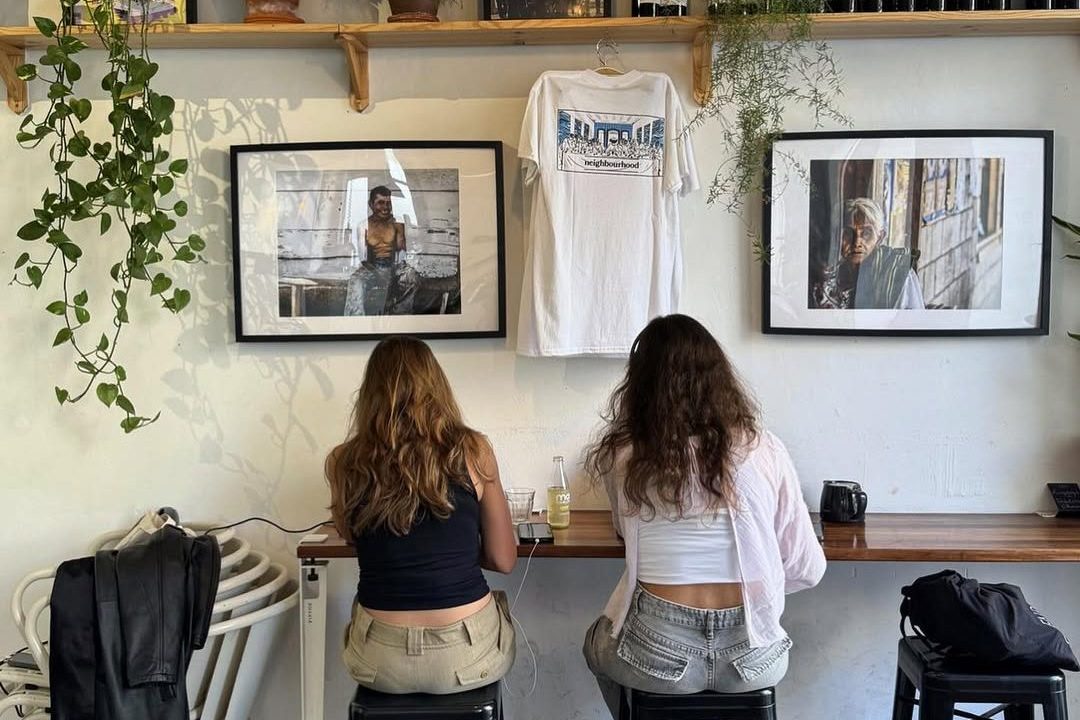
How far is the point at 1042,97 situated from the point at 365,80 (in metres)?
1.80

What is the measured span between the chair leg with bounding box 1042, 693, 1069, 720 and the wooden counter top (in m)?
0.31

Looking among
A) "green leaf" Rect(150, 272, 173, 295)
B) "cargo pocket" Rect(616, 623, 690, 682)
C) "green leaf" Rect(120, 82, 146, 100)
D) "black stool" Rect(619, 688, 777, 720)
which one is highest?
"green leaf" Rect(120, 82, 146, 100)

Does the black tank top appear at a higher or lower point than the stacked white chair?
higher

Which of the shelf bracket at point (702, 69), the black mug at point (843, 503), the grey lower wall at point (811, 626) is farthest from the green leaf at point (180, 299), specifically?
the black mug at point (843, 503)

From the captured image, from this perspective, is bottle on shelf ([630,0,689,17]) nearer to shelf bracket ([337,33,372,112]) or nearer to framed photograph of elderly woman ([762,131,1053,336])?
framed photograph of elderly woman ([762,131,1053,336])

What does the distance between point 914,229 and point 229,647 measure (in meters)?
2.04

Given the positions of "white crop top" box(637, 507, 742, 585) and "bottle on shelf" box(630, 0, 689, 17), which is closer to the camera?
"white crop top" box(637, 507, 742, 585)

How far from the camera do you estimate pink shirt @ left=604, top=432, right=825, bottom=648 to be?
73.7 inches

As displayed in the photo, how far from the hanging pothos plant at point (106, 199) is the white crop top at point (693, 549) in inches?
52.9

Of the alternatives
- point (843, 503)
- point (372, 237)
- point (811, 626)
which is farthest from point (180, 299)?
point (811, 626)

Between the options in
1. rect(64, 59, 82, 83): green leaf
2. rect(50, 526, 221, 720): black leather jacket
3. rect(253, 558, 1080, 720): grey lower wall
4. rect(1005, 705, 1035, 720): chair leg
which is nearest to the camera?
rect(50, 526, 221, 720): black leather jacket

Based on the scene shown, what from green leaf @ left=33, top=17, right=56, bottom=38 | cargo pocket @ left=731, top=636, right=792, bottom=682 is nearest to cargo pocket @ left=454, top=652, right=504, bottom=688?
cargo pocket @ left=731, top=636, right=792, bottom=682

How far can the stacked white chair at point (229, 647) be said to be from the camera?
2.20 metres

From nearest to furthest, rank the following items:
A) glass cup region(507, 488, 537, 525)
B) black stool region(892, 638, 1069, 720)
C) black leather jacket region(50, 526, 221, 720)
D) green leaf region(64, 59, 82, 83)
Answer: black leather jacket region(50, 526, 221, 720) < black stool region(892, 638, 1069, 720) < green leaf region(64, 59, 82, 83) < glass cup region(507, 488, 537, 525)
